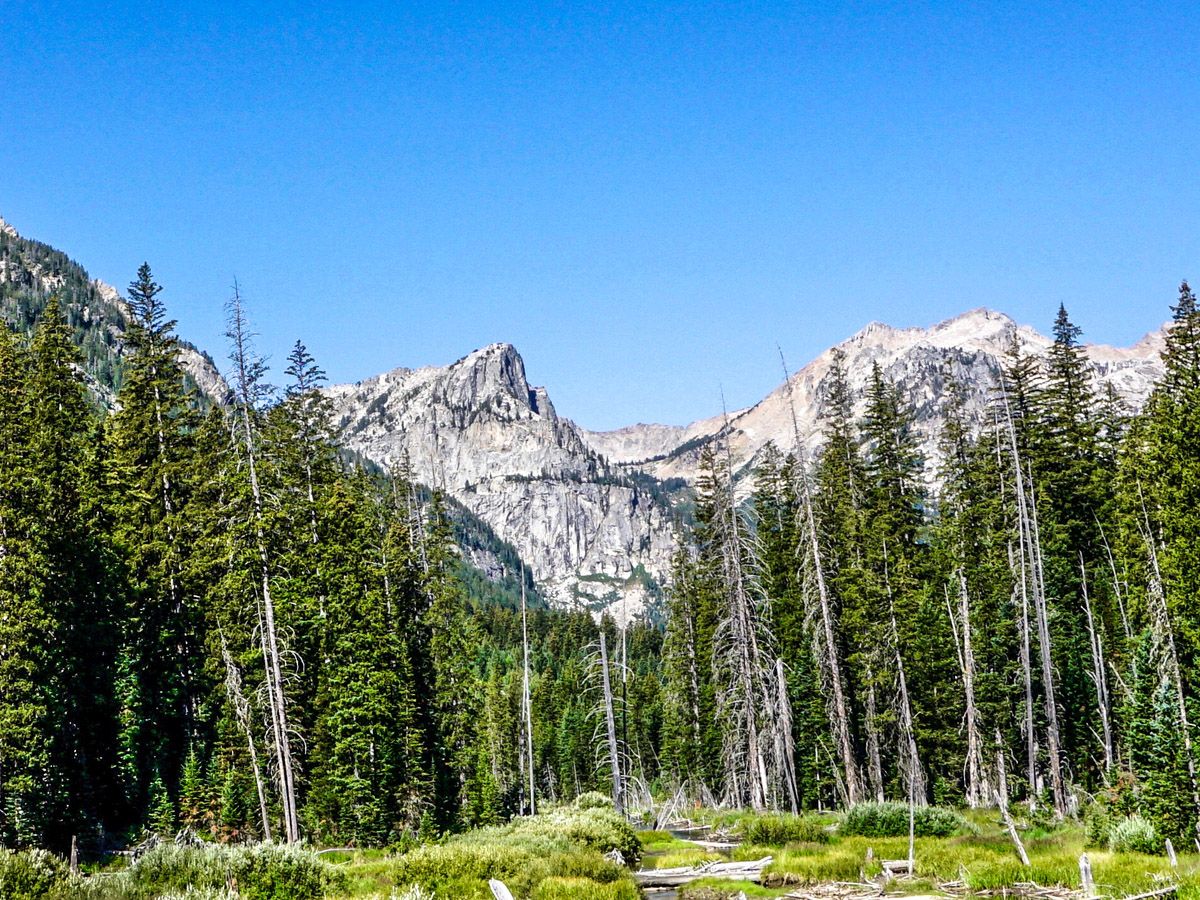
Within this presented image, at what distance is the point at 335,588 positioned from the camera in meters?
37.1

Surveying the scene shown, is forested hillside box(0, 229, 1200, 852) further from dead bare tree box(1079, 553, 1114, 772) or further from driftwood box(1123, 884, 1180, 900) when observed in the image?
driftwood box(1123, 884, 1180, 900)

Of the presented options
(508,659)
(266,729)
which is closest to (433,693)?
(266,729)

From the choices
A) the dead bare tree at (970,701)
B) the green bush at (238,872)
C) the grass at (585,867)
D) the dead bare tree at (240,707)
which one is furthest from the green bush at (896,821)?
the dead bare tree at (240,707)

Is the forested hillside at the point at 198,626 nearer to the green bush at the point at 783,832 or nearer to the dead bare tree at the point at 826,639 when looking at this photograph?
the green bush at the point at 783,832

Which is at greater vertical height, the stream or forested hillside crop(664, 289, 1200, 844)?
forested hillside crop(664, 289, 1200, 844)

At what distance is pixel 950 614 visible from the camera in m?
41.3

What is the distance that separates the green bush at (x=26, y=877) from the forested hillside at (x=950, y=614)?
92.5 ft

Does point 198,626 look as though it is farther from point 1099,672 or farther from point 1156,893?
point 1099,672

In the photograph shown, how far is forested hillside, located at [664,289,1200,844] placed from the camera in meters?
37.5

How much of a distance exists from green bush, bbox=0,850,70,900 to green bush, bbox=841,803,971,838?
2307cm

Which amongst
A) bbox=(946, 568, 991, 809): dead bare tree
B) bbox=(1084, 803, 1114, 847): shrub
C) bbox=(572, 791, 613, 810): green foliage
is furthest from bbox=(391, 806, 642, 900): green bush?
bbox=(572, 791, 613, 810): green foliage

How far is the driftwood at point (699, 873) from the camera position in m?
25.5

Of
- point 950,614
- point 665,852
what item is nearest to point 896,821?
point 665,852

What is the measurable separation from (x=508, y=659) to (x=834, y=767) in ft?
305
